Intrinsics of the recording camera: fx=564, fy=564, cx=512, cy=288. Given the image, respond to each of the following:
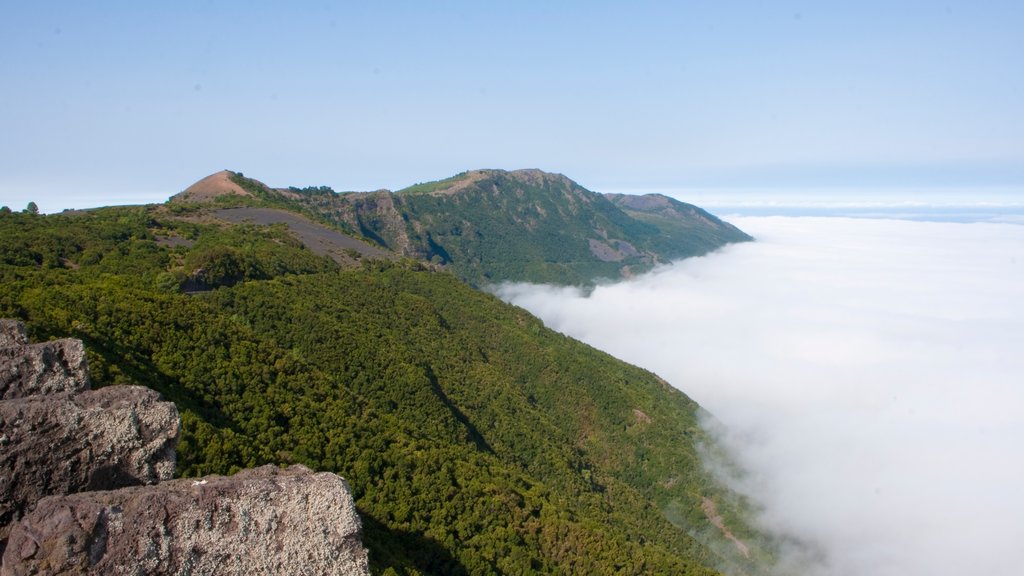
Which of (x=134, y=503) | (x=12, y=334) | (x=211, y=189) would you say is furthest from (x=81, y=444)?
(x=211, y=189)

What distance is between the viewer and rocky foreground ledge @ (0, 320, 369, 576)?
1046 cm

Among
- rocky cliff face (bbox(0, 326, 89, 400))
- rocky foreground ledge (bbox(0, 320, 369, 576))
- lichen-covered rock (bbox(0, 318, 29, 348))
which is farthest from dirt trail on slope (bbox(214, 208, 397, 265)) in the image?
rocky foreground ledge (bbox(0, 320, 369, 576))

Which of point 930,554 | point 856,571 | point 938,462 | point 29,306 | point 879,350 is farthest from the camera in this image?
point 879,350

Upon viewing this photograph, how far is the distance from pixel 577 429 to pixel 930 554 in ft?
169

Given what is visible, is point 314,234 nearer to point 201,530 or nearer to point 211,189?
point 211,189

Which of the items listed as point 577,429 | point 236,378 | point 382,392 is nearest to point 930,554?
point 577,429

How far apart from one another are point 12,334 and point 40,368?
1.86 m

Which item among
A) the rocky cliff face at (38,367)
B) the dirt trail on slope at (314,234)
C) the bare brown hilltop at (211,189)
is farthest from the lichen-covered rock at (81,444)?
the bare brown hilltop at (211,189)

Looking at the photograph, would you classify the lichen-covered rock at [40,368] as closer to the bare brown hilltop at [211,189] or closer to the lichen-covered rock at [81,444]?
the lichen-covered rock at [81,444]

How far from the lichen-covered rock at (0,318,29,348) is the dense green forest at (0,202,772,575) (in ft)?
24.1

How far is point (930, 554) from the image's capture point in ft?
→ 244

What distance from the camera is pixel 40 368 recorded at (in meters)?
14.6

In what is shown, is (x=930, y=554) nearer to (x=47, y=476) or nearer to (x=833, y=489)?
(x=833, y=489)

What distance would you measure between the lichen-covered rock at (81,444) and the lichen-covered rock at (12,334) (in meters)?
3.25
